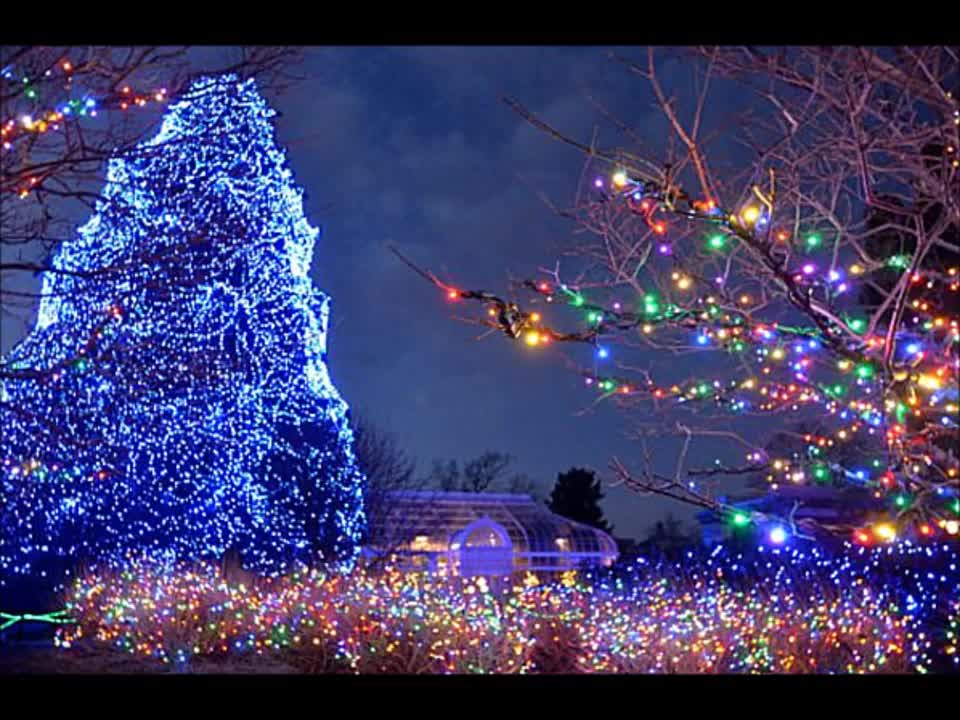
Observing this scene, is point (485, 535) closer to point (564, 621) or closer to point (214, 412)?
point (214, 412)

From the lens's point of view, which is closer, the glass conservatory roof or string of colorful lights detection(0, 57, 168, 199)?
string of colorful lights detection(0, 57, 168, 199)

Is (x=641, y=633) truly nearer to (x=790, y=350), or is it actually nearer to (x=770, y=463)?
(x=770, y=463)

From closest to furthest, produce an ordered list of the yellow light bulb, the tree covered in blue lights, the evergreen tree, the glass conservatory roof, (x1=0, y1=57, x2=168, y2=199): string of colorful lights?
the yellow light bulb → (x1=0, y1=57, x2=168, y2=199): string of colorful lights → the tree covered in blue lights → the glass conservatory roof → the evergreen tree

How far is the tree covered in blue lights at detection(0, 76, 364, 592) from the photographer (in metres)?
10.6

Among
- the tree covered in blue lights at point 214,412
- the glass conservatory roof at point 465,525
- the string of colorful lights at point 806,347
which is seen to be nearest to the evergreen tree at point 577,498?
the glass conservatory roof at point 465,525

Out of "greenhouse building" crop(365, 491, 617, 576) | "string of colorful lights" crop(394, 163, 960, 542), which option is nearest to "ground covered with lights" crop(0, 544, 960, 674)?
"string of colorful lights" crop(394, 163, 960, 542)

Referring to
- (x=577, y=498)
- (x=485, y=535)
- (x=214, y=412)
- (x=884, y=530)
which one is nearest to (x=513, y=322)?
(x=884, y=530)

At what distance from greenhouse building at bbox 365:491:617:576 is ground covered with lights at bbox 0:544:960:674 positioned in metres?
6.08

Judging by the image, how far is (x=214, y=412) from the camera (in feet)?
37.1

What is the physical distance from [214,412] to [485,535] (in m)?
5.76

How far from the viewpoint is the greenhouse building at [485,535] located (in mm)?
15273

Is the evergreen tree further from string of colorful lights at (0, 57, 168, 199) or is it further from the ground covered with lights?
string of colorful lights at (0, 57, 168, 199)

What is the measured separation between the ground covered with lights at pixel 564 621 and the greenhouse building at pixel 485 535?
6079 millimetres
